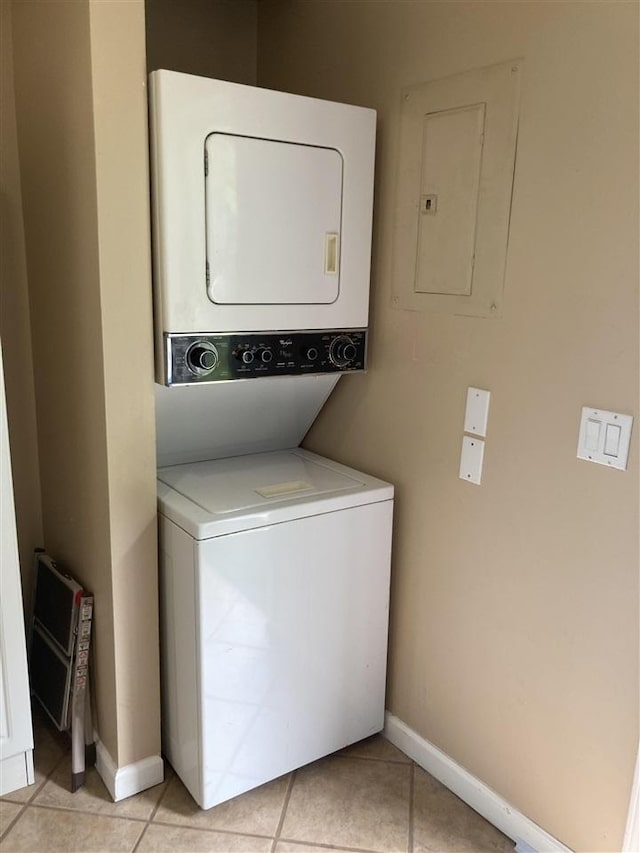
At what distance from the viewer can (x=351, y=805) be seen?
6.36ft

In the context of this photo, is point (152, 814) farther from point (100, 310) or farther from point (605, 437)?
point (605, 437)

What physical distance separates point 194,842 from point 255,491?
3.01ft

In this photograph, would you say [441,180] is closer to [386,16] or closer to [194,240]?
[386,16]

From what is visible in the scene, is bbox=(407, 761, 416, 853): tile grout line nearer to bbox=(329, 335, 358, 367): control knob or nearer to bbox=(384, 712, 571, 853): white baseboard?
bbox=(384, 712, 571, 853): white baseboard

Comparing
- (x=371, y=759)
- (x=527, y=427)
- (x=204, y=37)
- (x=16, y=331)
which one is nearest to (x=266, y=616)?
(x=371, y=759)

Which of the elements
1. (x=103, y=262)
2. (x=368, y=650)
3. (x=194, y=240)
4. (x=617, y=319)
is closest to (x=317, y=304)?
(x=194, y=240)

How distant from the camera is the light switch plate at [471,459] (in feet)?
5.87

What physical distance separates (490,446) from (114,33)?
4.28 feet

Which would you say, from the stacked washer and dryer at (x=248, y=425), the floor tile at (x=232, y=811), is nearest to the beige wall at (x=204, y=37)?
the stacked washer and dryer at (x=248, y=425)

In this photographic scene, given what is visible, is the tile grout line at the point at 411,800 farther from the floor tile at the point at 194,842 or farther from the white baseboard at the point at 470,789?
the floor tile at the point at 194,842

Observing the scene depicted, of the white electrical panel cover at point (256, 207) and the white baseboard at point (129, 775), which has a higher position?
the white electrical panel cover at point (256, 207)

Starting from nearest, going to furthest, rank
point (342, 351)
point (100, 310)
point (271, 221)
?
1. point (100, 310)
2. point (271, 221)
3. point (342, 351)

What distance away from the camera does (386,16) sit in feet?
6.23

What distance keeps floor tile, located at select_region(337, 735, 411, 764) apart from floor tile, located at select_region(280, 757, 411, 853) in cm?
3
